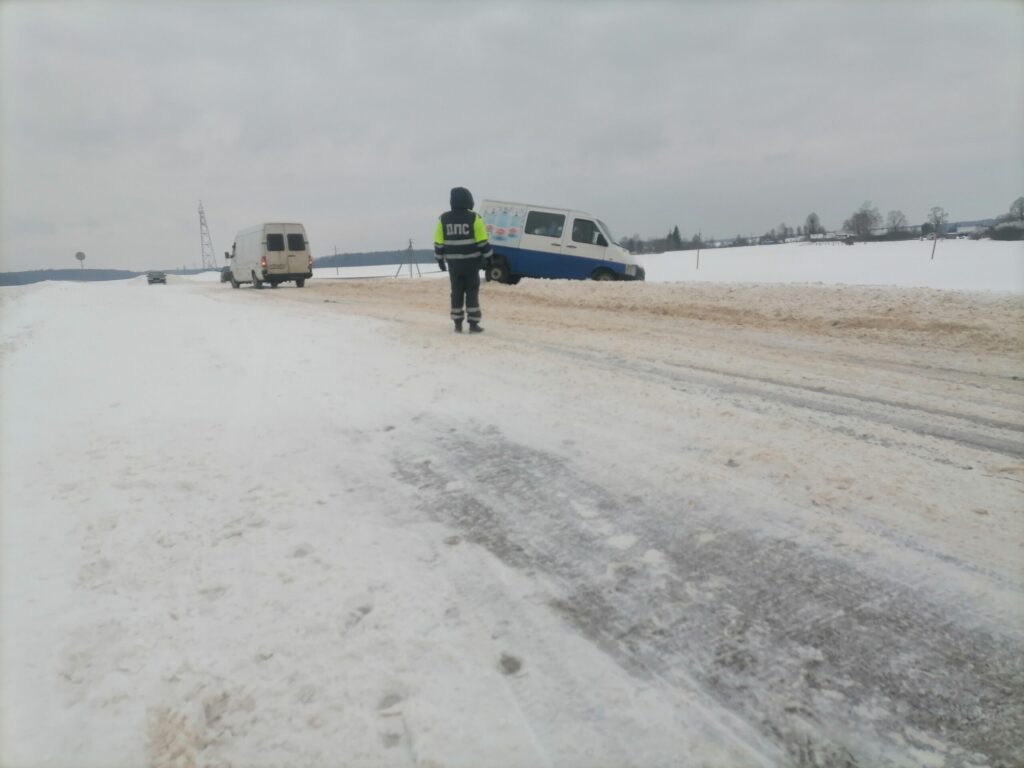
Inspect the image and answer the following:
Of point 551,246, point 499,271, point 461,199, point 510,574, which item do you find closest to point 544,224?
point 551,246

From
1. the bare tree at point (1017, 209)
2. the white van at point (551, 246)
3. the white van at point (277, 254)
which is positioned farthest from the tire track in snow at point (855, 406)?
the bare tree at point (1017, 209)

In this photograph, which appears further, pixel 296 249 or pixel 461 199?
pixel 296 249

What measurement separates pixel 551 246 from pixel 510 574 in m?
14.9

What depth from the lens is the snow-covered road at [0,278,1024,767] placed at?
1492 mm

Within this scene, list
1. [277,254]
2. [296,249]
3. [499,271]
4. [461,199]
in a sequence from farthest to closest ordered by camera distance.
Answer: [296,249], [277,254], [499,271], [461,199]

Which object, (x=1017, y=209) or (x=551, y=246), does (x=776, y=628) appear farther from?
(x=1017, y=209)

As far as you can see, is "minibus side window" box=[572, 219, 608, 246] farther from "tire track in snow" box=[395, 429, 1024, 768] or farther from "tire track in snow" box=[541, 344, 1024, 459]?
"tire track in snow" box=[395, 429, 1024, 768]

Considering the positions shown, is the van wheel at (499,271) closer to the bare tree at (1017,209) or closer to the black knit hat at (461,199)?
the black knit hat at (461,199)

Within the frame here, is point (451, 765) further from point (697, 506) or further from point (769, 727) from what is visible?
point (697, 506)

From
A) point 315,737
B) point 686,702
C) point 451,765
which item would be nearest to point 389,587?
point 315,737

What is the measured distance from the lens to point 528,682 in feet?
5.39

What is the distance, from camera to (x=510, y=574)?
2.15 meters

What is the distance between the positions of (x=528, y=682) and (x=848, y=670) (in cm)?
98

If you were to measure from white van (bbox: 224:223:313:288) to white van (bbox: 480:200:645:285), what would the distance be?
9581 millimetres
